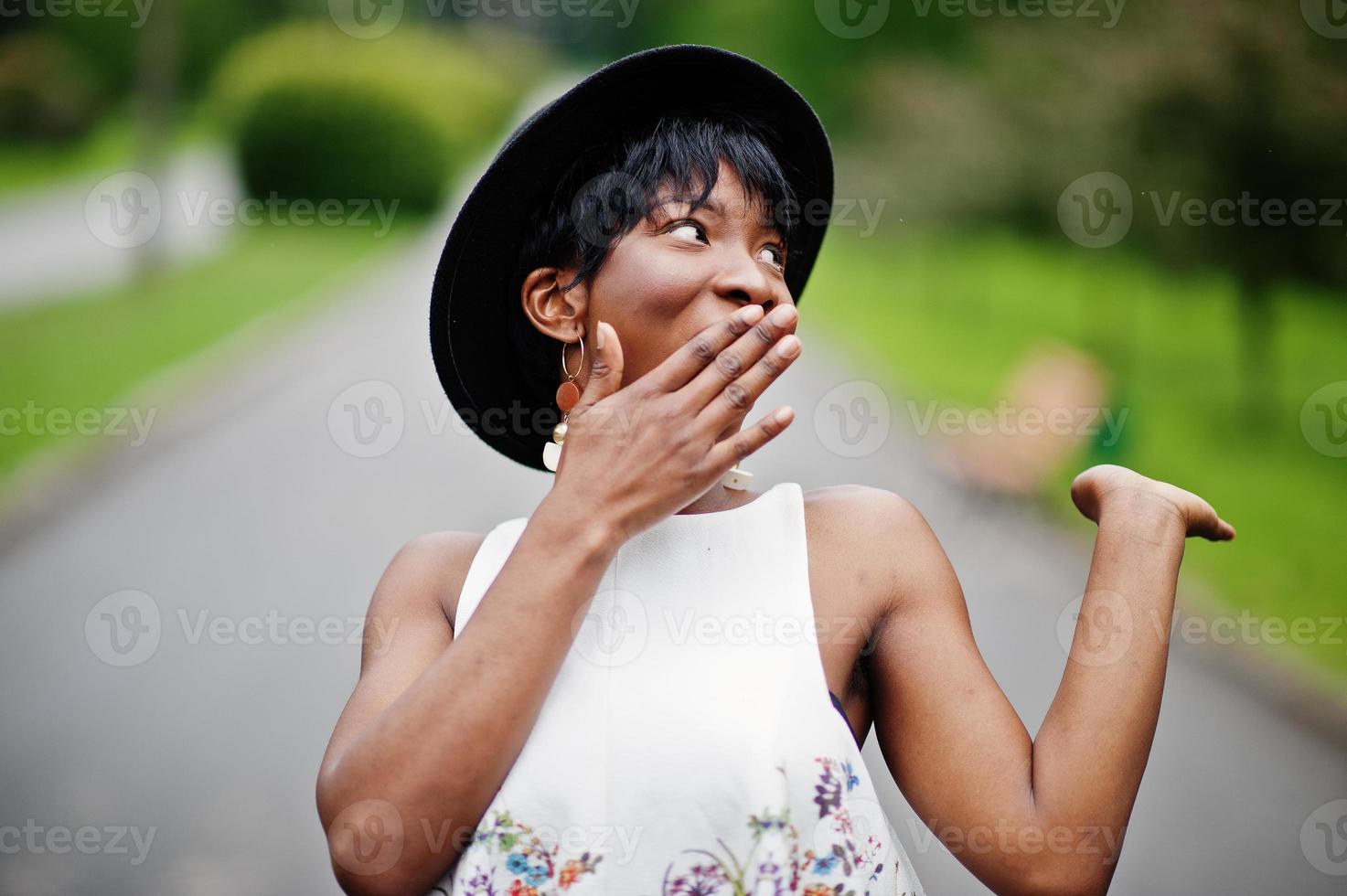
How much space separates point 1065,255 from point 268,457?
15.7 metres

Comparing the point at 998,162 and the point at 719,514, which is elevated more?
the point at 998,162

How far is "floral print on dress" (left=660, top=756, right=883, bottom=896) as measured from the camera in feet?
4.94

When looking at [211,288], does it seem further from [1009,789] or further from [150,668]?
[1009,789]

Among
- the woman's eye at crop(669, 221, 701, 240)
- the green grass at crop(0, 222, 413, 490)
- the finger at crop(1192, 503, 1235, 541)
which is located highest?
the green grass at crop(0, 222, 413, 490)

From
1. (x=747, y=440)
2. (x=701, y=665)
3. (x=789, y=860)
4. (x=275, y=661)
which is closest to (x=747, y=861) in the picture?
(x=789, y=860)

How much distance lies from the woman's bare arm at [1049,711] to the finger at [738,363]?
35cm

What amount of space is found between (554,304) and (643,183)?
262mm

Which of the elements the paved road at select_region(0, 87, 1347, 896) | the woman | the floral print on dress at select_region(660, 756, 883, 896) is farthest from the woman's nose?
the paved road at select_region(0, 87, 1347, 896)

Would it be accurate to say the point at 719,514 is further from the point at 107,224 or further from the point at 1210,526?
the point at 107,224

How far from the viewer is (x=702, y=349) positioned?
1.60 meters

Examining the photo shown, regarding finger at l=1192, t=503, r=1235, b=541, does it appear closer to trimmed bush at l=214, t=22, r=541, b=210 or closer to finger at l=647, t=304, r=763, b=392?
finger at l=647, t=304, r=763, b=392

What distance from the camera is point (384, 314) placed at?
16.2m

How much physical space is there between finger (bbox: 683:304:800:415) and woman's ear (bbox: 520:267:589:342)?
35 cm

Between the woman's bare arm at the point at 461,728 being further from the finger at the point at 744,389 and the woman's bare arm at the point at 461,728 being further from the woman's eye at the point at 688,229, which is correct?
the woman's eye at the point at 688,229
